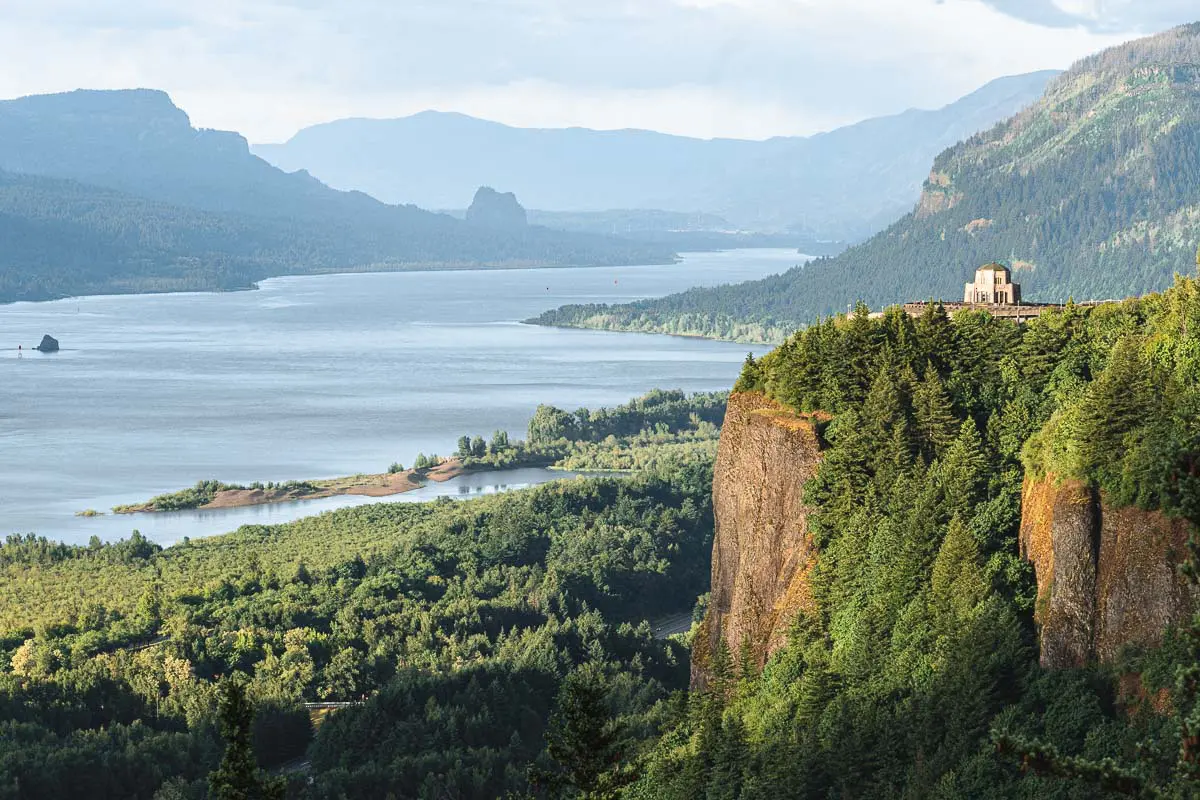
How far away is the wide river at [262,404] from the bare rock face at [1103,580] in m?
55.5

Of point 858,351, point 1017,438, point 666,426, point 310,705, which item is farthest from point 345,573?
point 666,426

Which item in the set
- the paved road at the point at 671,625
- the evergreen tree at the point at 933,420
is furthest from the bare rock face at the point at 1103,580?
the paved road at the point at 671,625

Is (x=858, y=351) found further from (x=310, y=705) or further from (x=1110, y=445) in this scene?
(x=310, y=705)

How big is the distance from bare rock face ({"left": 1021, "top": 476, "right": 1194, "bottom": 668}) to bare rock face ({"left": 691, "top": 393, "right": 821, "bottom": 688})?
24.7 feet

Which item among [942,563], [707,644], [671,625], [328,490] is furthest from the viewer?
[328,490]

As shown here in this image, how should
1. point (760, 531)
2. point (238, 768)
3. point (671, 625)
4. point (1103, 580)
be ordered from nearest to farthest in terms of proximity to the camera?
point (238, 768) → point (1103, 580) → point (760, 531) → point (671, 625)

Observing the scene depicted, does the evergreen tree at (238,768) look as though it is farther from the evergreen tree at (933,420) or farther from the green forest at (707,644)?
the evergreen tree at (933,420)

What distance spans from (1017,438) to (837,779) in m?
9.72

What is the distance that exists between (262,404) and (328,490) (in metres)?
42.7

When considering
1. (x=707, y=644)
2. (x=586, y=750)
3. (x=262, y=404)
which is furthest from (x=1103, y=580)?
(x=262, y=404)

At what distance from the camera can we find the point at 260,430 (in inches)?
4678

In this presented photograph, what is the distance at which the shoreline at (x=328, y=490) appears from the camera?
88875 millimetres

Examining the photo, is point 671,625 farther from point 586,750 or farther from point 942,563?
point 586,750

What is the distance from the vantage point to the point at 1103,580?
103ft
